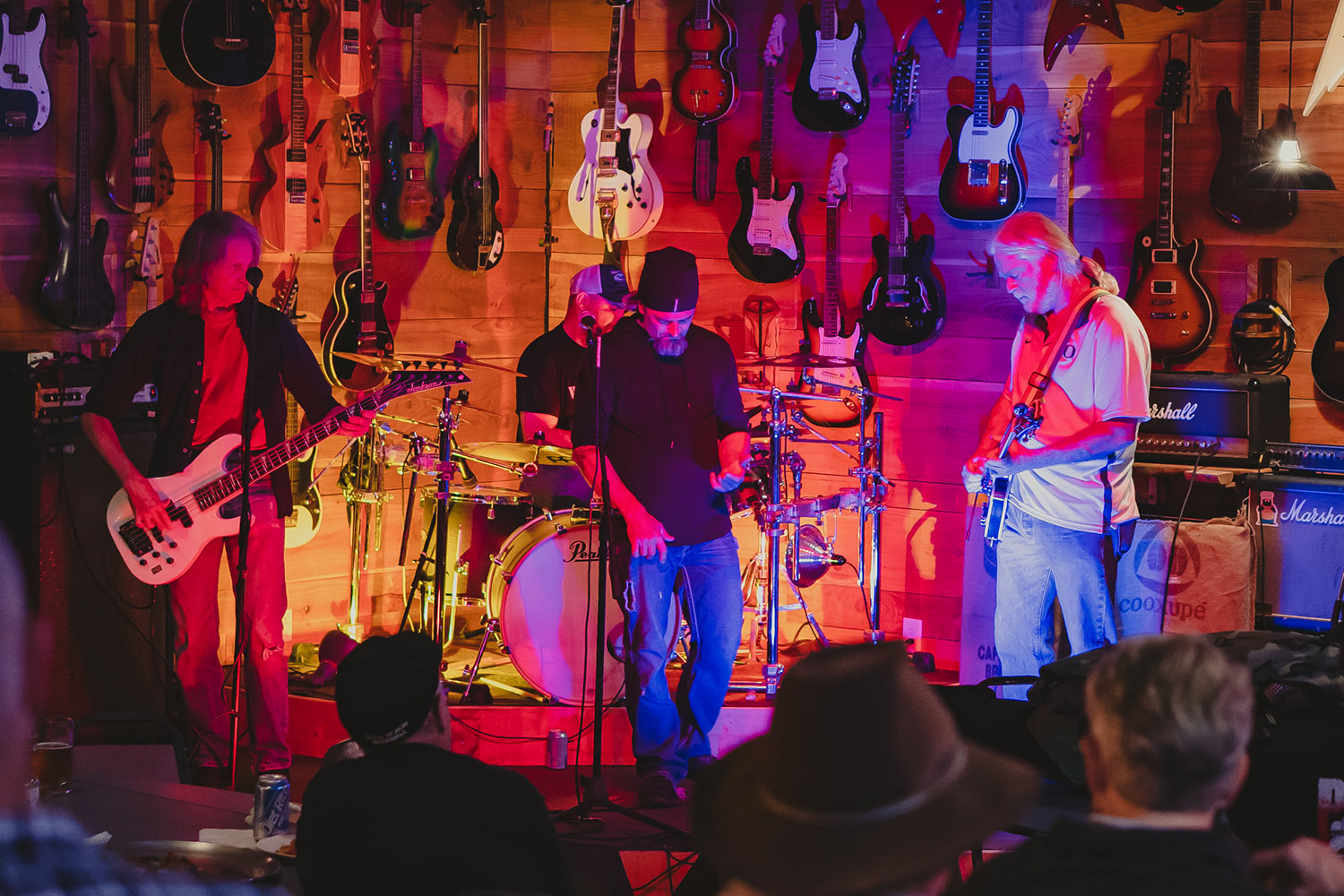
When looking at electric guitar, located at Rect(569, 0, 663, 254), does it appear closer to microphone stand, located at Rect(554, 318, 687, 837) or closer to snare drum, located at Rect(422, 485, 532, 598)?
snare drum, located at Rect(422, 485, 532, 598)

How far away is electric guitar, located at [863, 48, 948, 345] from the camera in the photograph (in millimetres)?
6375

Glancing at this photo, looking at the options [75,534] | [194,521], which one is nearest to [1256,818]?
[194,521]

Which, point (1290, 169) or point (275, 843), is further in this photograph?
point (1290, 169)

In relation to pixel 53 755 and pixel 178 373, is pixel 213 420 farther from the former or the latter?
pixel 53 755

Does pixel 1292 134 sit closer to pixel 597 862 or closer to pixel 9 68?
pixel 597 862

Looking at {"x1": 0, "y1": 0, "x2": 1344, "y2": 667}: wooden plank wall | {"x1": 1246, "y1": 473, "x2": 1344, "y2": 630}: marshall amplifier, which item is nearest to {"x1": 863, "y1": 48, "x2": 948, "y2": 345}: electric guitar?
{"x1": 0, "y1": 0, "x2": 1344, "y2": 667}: wooden plank wall

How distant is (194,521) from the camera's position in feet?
15.9

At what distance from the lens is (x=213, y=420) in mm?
4914

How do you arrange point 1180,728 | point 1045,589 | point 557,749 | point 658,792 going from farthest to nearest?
point 557,749, point 1045,589, point 658,792, point 1180,728

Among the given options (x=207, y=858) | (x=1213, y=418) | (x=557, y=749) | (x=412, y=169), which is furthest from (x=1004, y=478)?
(x=207, y=858)

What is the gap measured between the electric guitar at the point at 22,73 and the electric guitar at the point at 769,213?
10.9ft

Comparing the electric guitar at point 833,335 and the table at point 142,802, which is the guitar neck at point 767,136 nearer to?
the electric guitar at point 833,335

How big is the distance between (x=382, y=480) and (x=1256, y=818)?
4.50 meters

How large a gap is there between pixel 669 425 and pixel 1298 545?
2901 mm
